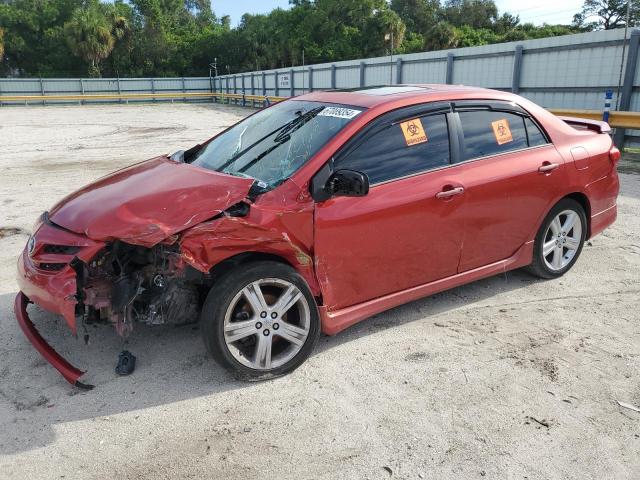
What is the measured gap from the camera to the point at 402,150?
3.65 m

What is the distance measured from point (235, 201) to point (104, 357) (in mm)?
1398

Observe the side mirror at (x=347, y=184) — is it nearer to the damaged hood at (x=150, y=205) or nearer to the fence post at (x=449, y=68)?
the damaged hood at (x=150, y=205)

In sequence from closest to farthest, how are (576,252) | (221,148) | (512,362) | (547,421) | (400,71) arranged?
(547,421)
(512,362)
(221,148)
(576,252)
(400,71)

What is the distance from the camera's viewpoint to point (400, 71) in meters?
21.1

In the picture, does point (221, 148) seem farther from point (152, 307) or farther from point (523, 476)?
point (523, 476)

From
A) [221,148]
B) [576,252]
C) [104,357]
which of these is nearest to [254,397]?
[104,357]

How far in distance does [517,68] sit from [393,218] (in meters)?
13.2

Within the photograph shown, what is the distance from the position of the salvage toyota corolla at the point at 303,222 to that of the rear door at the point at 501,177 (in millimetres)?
12

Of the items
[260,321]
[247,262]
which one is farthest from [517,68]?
[260,321]

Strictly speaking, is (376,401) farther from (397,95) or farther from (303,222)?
(397,95)

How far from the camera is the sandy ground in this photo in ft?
8.43

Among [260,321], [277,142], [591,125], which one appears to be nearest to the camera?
[260,321]

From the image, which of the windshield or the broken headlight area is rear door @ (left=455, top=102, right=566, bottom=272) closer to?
the windshield

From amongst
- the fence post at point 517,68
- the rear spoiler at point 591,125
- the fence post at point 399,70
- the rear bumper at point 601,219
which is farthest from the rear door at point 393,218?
the fence post at point 399,70
